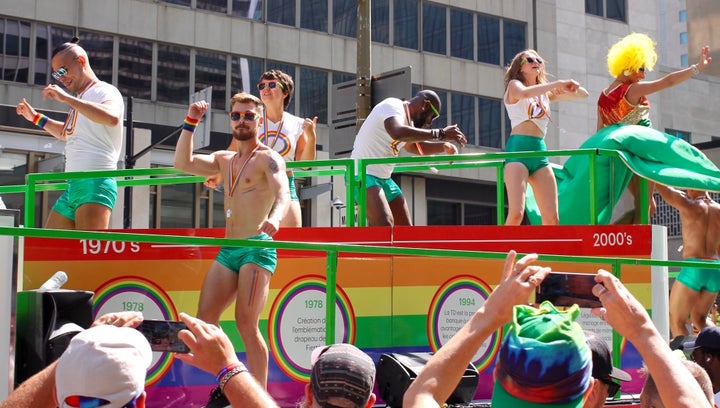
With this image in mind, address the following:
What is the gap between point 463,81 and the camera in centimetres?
3186

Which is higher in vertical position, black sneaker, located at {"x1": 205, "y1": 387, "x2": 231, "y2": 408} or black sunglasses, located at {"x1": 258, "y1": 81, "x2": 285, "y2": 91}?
black sunglasses, located at {"x1": 258, "y1": 81, "x2": 285, "y2": 91}

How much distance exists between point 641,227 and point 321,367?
14.2 feet

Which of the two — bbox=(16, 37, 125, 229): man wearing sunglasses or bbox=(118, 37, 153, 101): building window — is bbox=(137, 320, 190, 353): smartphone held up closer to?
bbox=(16, 37, 125, 229): man wearing sunglasses

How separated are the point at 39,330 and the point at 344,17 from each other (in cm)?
2631

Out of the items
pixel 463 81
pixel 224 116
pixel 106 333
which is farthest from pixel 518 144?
pixel 463 81

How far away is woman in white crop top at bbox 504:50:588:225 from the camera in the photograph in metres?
7.84

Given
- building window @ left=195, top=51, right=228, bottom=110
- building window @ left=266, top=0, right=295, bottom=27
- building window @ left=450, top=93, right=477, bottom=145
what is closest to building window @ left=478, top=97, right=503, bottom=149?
building window @ left=450, top=93, right=477, bottom=145

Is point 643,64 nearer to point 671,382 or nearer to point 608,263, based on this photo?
point 608,263

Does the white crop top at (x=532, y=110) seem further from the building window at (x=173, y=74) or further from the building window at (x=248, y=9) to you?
the building window at (x=248, y=9)

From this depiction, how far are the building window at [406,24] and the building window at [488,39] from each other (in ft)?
9.17

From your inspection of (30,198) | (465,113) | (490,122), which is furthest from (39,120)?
(490,122)

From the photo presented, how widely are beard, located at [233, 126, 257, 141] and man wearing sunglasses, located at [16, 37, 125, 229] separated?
4.03 feet

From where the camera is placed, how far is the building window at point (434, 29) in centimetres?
3122

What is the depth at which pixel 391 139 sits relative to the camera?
314 inches
